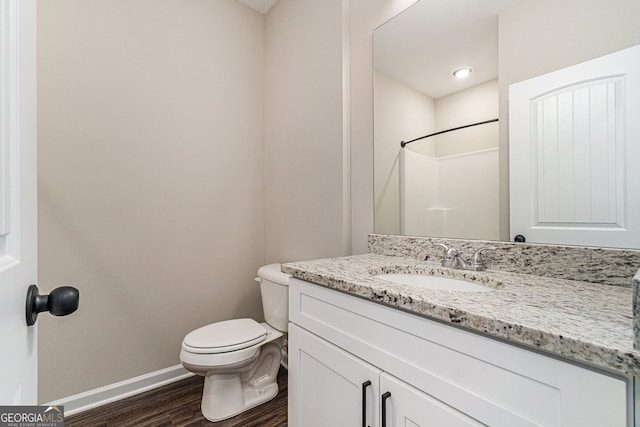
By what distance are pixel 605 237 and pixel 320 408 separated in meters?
1.05

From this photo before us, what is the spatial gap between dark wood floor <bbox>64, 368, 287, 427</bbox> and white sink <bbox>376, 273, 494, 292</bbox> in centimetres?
100

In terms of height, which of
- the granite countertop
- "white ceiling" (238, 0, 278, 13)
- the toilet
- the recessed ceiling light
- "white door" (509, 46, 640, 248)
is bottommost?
the toilet

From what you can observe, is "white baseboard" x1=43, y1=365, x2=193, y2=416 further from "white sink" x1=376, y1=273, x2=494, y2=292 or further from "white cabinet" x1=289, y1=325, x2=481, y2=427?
"white sink" x1=376, y1=273, x2=494, y2=292

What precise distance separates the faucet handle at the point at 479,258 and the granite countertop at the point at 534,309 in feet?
0.17

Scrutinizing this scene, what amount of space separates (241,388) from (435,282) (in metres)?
1.23

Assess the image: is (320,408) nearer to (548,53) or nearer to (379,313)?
(379,313)

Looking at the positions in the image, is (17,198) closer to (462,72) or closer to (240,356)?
(240,356)

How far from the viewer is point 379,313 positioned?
2.60 ft

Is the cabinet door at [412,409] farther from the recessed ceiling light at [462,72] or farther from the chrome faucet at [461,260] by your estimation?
the recessed ceiling light at [462,72]

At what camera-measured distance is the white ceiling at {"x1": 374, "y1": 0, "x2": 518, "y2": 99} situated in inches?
43.9

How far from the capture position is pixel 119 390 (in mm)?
1616

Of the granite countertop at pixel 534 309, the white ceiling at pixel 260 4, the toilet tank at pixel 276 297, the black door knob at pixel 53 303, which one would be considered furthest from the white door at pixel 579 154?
the white ceiling at pixel 260 4

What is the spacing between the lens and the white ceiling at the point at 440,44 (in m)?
1.11

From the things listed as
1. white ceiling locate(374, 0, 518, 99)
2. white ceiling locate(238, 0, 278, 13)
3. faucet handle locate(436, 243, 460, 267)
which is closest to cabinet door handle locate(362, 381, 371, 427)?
faucet handle locate(436, 243, 460, 267)
